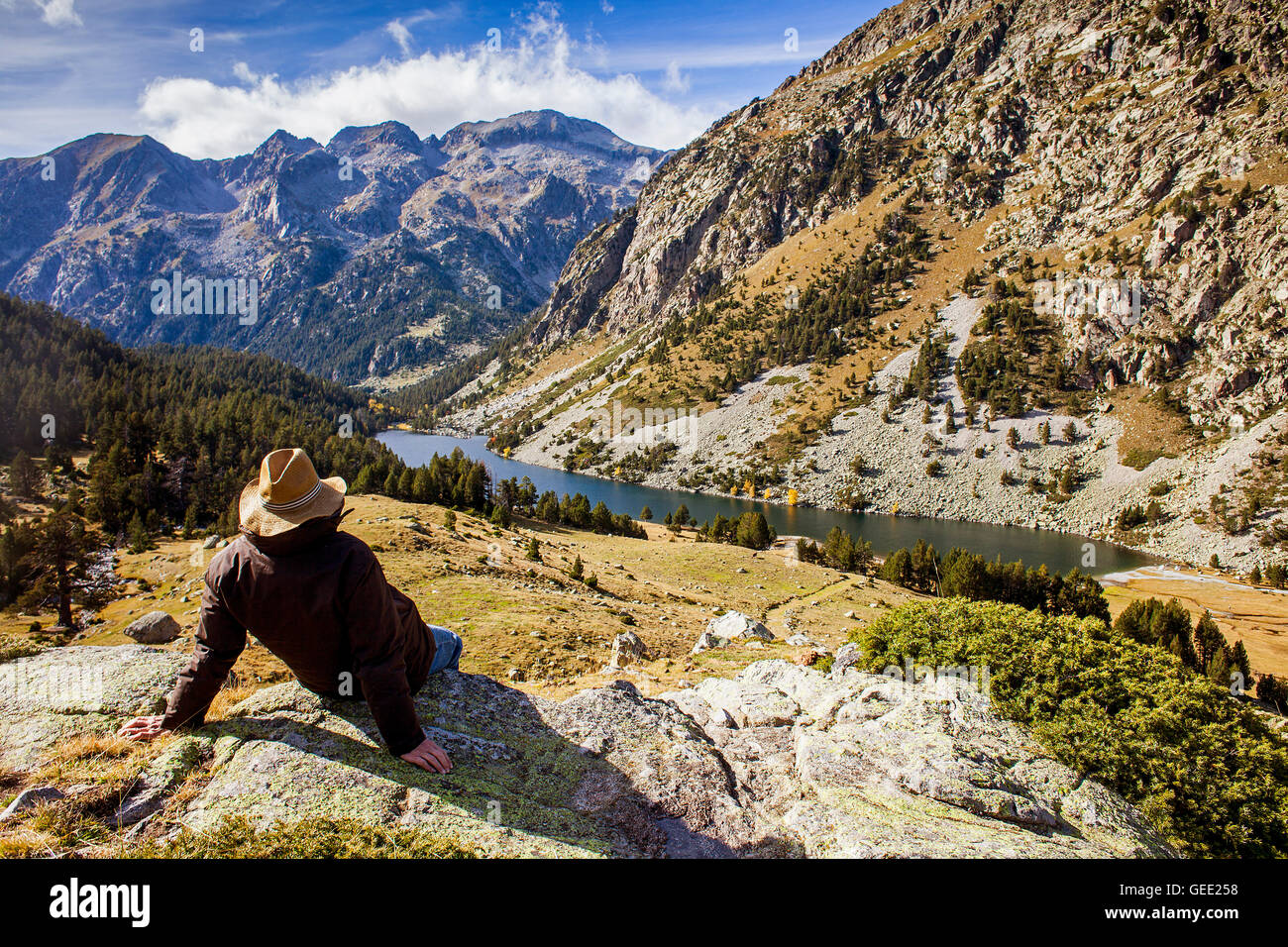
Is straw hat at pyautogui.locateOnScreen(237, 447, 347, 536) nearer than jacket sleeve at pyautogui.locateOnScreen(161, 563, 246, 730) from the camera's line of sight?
Yes

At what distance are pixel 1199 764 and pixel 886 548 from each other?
75.9 meters

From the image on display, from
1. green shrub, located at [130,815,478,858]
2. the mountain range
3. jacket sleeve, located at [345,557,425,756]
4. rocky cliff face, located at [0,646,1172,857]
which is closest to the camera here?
green shrub, located at [130,815,478,858]

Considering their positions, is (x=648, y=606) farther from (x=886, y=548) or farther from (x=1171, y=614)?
(x=886, y=548)

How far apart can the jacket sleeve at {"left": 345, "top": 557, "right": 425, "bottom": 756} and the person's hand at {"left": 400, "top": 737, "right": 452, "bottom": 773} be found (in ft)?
0.35

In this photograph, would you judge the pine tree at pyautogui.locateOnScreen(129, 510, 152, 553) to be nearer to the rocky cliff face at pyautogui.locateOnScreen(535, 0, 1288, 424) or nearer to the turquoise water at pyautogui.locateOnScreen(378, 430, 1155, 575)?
the turquoise water at pyautogui.locateOnScreen(378, 430, 1155, 575)

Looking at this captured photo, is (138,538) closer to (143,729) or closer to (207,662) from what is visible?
(143,729)

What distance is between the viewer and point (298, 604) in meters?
4.71

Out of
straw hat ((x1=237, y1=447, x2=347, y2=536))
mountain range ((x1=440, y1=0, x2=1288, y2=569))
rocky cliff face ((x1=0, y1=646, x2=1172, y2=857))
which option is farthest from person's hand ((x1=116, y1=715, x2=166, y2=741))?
mountain range ((x1=440, y1=0, x2=1288, y2=569))

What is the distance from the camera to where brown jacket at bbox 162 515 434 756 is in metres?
4.66

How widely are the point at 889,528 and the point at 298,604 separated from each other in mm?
96171

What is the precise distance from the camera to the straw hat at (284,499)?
14.9 feet

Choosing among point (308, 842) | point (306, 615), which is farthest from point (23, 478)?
point (308, 842)

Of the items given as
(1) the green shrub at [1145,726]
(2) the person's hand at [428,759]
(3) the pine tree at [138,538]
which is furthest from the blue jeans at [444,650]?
(3) the pine tree at [138,538]

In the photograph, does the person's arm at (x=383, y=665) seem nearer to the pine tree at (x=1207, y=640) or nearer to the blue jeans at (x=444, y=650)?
the blue jeans at (x=444, y=650)
